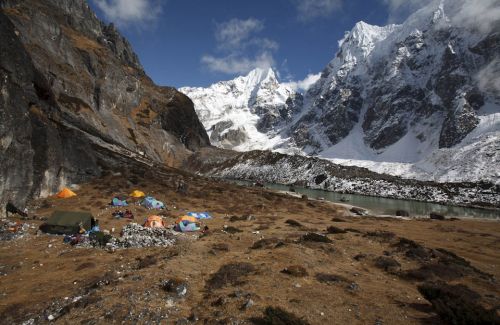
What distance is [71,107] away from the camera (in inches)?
3398

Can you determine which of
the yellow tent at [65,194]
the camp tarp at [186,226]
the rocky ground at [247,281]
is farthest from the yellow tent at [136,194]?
the camp tarp at [186,226]

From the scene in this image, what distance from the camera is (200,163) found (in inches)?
6122

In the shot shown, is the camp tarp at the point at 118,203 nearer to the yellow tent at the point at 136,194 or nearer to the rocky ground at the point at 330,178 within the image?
Answer: the yellow tent at the point at 136,194

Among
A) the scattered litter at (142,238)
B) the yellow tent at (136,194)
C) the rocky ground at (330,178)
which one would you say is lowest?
the scattered litter at (142,238)

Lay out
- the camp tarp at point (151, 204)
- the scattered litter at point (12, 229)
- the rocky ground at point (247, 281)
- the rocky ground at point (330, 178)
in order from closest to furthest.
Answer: the rocky ground at point (247, 281) → the scattered litter at point (12, 229) → the camp tarp at point (151, 204) → the rocky ground at point (330, 178)

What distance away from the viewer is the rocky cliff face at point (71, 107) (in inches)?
1324

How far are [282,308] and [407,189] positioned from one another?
102547mm

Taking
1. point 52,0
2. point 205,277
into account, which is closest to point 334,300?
point 205,277

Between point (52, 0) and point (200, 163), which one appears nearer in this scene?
point (52, 0)

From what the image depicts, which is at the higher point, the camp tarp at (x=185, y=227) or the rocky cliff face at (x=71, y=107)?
the rocky cliff face at (x=71, y=107)

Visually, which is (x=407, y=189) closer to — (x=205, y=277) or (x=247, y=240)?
(x=247, y=240)

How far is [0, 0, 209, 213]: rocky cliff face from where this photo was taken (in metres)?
33.6

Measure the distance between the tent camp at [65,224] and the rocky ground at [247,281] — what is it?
850 mm

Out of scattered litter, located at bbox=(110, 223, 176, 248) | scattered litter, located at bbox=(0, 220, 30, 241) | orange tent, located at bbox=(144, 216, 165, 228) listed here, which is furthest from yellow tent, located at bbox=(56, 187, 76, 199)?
scattered litter, located at bbox=(110, 223, 176, 248)
